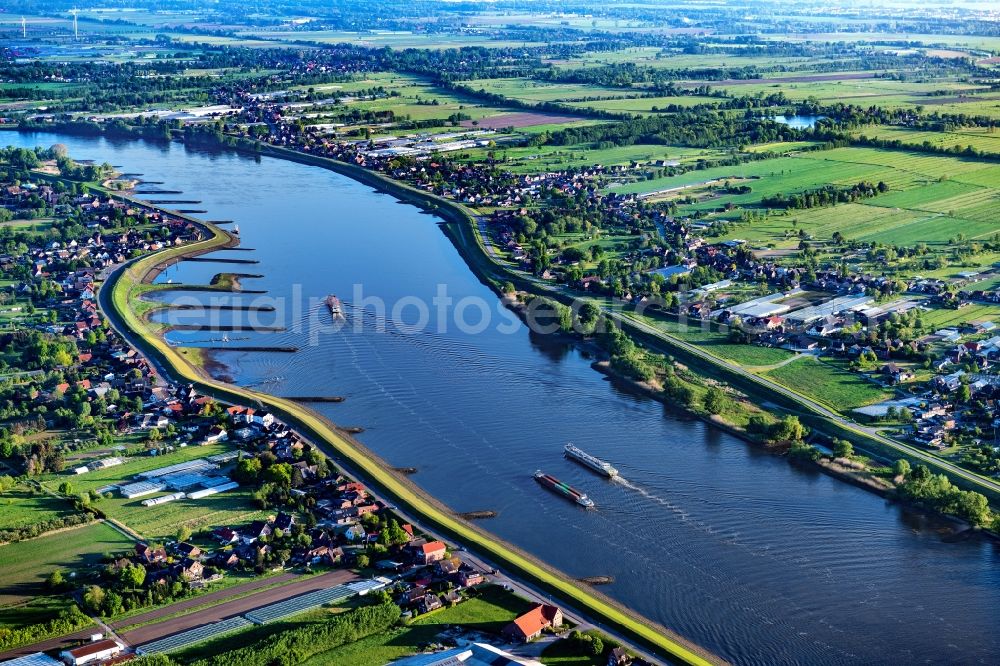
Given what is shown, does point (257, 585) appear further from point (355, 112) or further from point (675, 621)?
point (355, 112)

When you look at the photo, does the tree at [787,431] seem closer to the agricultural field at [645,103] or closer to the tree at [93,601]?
the tree at [93,601]

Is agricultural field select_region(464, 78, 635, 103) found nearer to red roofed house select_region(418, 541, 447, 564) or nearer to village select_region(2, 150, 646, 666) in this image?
village select_region(2, 150, 646, 666)

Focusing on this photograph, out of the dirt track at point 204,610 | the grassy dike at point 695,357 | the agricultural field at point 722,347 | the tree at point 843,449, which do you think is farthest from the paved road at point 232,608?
the agricultural field at point 722,347

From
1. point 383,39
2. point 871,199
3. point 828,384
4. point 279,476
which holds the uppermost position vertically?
point 383,39

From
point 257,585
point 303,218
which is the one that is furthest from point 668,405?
point 303,218

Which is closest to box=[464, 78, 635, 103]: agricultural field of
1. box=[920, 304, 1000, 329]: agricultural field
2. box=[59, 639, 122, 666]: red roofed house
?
box=[920, 304, 1000, 329]: agricultural field

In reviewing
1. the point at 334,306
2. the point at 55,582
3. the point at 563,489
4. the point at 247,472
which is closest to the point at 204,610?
the point at 55,582

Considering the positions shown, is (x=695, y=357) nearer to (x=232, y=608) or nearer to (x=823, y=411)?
(x=823, y=411)
